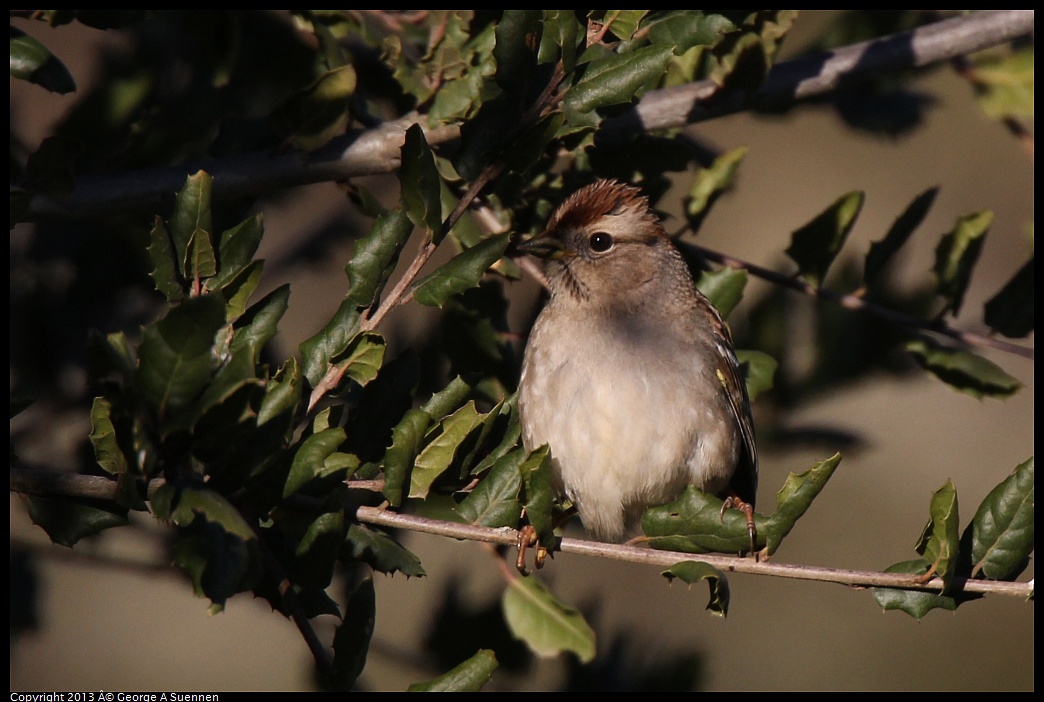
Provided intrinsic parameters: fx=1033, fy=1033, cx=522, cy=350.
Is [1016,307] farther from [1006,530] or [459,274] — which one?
[459,274]

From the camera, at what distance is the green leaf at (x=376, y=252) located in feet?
10.4

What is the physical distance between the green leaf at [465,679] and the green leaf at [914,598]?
121 centimetres

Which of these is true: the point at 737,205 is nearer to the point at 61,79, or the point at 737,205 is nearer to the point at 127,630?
the point at 127,630

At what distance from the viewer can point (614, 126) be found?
13.8 feet

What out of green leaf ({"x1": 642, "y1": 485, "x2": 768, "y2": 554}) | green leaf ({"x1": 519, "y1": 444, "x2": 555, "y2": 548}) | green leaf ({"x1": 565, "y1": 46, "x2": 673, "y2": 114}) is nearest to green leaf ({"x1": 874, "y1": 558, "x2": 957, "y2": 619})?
green leaf ({"x1": 642, "y1": 485, "x2": 768, "y2": 554})

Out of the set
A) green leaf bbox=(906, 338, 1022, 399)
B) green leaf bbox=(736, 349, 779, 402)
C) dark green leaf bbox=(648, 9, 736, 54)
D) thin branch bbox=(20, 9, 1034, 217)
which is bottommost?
green leaf bbox=(906, 338, 1022, 399)

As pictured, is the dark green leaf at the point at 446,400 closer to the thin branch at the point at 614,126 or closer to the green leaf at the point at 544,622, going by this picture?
the green leaf at the point at 544,622

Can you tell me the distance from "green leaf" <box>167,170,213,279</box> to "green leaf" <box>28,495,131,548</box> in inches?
28.4

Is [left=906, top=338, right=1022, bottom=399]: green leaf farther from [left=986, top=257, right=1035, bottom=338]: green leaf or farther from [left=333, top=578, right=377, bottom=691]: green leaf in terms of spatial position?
[left=333, top=578, right=377, bottom=691]: green leaf

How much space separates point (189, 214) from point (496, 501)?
130cm

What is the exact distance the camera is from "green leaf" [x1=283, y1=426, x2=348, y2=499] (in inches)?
114

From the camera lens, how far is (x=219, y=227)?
3676 mm

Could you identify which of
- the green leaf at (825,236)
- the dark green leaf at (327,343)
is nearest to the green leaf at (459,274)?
the dark green leaf at (327,343)

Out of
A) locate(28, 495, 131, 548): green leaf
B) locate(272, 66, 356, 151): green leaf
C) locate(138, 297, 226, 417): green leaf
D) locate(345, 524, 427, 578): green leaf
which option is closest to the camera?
locate(138, 297, 226, 417): green leaf
